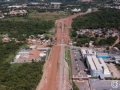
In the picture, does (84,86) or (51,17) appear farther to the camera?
(51,17)

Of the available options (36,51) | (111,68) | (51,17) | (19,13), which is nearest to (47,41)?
(36,51)

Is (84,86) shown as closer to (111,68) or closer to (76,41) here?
(111,68)

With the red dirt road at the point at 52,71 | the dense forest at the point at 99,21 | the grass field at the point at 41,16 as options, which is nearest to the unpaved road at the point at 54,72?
the red dirt road at the point at 52,71

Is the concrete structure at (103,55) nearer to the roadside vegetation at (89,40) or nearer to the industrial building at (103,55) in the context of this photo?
the industrial building at (103,55)

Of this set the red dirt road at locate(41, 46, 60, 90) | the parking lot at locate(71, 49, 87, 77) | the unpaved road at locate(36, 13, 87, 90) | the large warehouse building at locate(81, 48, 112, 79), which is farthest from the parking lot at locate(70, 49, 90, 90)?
the red dirt road at locate(41, 46, 60, 90)

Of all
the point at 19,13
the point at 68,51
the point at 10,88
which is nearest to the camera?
the point at 10,88

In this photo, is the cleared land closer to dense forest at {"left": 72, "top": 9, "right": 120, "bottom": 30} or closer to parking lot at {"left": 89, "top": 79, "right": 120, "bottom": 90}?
parking lot at {"left": 89, "top": 79, "right": 120, "bottom": 90}
